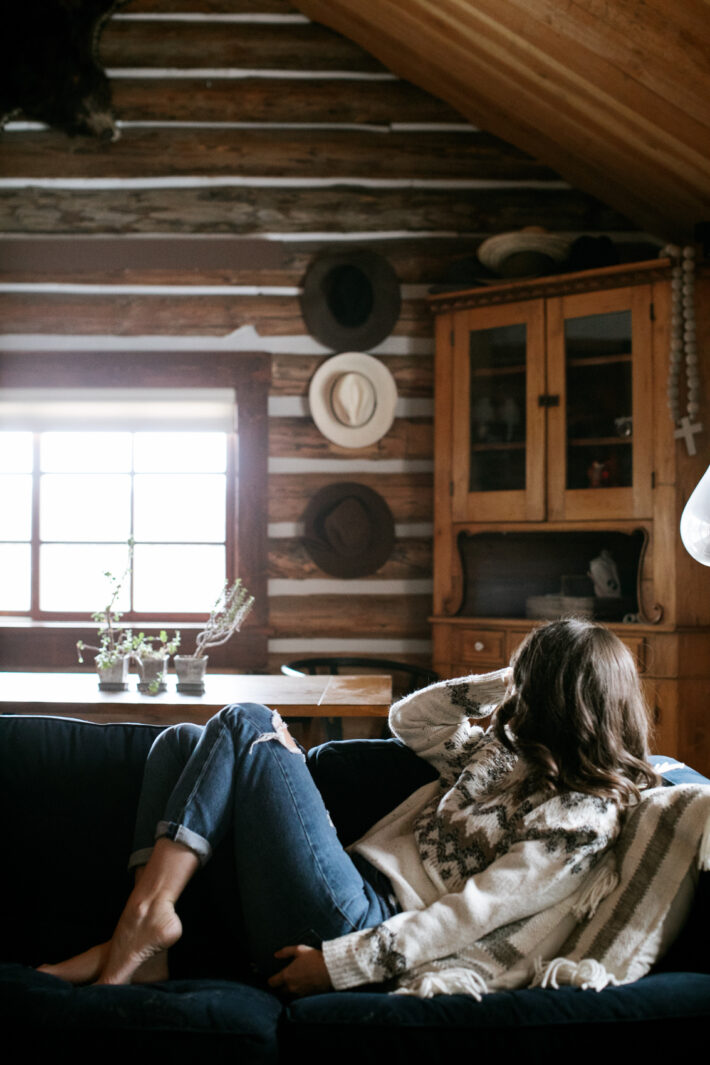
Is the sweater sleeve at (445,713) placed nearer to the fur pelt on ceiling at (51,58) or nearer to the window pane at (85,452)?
the fur pelt on ceiling at (51,58)

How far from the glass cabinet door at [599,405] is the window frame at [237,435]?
1.40 m

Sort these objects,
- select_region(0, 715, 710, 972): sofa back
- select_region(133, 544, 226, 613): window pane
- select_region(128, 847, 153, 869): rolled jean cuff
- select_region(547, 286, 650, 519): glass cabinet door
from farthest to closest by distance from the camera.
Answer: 1. select_region(133, 544, 226, 613): window pane
2. select_region(547, 286, 650, 519): glass cabinet door
3. select_region(0, 715, 710, 972): sofa back
4. select_region(128, 847, 153, 869): rolled jean cuff

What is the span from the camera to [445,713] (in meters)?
1.86

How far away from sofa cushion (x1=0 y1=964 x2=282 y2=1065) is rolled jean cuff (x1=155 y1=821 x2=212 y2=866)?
0.85 ft

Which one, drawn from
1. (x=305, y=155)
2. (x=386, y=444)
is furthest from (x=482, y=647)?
(x=305, y=155)

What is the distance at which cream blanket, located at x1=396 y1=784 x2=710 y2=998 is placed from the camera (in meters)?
1.45

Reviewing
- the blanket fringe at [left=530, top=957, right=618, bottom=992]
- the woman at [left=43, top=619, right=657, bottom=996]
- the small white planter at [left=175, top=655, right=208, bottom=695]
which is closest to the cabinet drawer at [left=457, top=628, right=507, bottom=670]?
the small white planter at [left=175, top=655, right=208, bottom=695]

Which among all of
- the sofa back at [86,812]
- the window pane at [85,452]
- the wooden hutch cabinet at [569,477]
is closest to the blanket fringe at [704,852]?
the sofa back at [86,812]

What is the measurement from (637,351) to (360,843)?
2482mm

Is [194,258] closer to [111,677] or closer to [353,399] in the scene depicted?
[353,399]

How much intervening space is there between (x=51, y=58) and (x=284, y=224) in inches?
58.3

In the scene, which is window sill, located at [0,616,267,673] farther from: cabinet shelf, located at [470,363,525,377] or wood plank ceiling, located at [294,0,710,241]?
wood plank ceiling, located at [294,0,710,241]

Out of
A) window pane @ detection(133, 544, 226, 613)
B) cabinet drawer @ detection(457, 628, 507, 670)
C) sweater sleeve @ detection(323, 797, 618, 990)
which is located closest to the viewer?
sweater sleeve @ detection(323, 797, 618, 990)

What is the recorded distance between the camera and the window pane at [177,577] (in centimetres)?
430
